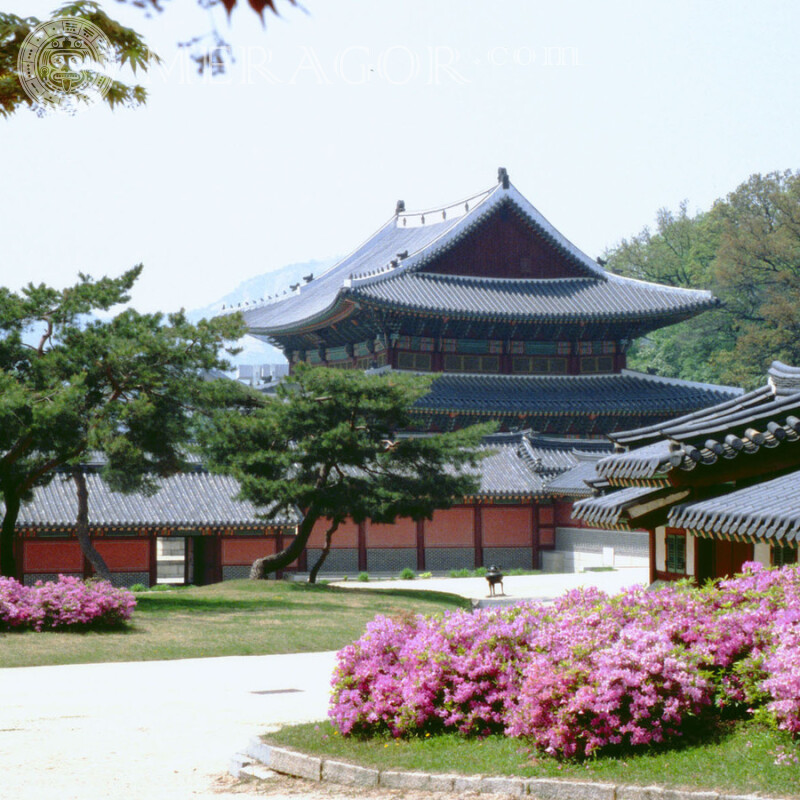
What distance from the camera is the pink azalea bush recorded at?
9641 millimetres

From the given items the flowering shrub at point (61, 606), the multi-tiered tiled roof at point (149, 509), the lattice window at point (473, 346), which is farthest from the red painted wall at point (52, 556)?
the lattice window at point (473, 346)

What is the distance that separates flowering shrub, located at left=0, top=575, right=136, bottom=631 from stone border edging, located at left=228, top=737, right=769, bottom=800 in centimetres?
1239

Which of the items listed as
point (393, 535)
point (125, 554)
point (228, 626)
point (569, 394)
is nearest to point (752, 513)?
point (228, 626)

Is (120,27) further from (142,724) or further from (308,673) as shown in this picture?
(308,673)

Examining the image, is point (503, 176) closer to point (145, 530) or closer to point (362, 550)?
point (362, 550)

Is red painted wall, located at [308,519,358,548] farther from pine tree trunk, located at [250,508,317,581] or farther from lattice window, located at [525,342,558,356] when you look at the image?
lattice window, located at [525,342,558,356]

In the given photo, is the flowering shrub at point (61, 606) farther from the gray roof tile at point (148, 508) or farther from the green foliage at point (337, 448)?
the gray roof tile at point (148, 508)

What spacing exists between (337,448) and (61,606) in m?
10.6

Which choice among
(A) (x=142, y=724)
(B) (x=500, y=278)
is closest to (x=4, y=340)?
(A) (x=142, y=724)

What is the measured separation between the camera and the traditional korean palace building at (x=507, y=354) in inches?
1751

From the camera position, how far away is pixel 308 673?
18891mm

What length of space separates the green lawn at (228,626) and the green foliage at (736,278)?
4112 cm

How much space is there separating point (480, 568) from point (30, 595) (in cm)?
2224

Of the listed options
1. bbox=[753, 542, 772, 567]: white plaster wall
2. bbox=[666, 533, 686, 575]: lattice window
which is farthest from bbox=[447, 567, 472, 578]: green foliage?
bbox=[753, 542, 772, 567]: white plaster wall
